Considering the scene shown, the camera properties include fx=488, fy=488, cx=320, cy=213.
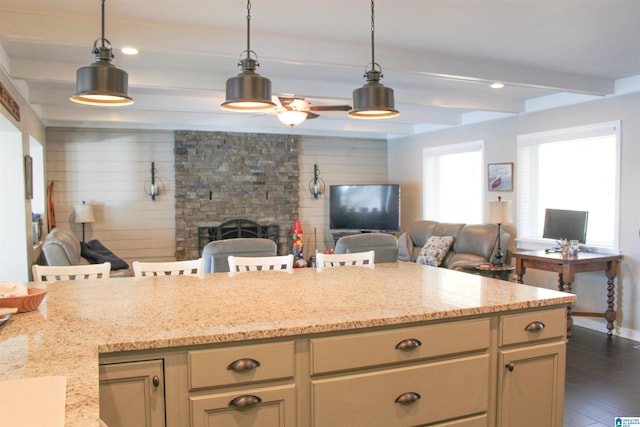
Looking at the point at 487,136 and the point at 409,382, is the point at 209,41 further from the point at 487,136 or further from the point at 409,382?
the point at 487,136

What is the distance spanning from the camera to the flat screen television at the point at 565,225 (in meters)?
5.07

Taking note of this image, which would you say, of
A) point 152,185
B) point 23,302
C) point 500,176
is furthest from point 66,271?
point 500,176

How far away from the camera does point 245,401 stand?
179 cm

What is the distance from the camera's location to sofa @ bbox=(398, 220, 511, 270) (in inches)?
233

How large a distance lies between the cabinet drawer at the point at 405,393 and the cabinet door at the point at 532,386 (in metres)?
0.12

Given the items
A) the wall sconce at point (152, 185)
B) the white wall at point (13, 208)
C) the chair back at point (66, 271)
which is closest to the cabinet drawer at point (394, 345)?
the chair back at point (66, 271)

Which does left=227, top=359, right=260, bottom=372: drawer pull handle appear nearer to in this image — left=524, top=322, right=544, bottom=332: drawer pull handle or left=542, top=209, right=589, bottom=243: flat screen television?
left=524, top=322, right=544, bottom=332: drawer pull handle

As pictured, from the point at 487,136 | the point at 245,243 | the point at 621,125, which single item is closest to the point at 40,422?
the point at 245,243

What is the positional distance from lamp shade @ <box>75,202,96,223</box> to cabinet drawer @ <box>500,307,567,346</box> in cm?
619

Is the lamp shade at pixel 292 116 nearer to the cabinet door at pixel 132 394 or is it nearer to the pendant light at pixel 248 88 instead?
the pendant light at pixel 248 88

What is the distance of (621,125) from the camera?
4984mm

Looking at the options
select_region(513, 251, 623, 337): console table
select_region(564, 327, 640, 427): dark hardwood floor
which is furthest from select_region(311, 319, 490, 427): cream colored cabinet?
select_region(513, 251, 623, 337): console table

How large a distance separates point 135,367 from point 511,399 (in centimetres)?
166

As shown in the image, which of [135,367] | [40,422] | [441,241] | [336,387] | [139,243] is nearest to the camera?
[40,422]
